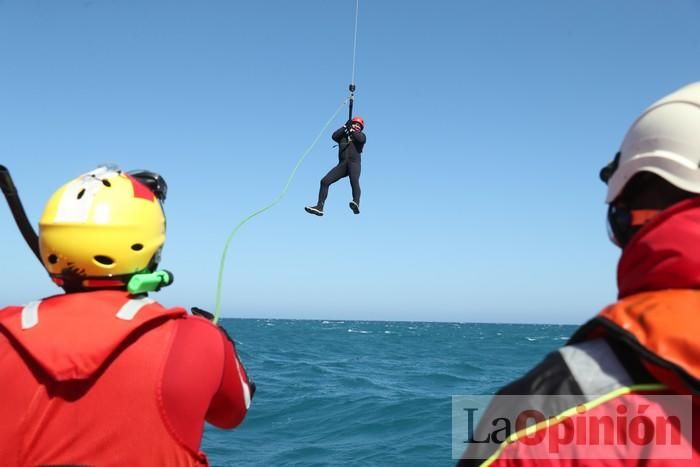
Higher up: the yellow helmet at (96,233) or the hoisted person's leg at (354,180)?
the yellow helmet at (96,233)

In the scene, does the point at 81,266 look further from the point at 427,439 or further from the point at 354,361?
the point at 354,361

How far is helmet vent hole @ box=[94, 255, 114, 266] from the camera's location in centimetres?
226

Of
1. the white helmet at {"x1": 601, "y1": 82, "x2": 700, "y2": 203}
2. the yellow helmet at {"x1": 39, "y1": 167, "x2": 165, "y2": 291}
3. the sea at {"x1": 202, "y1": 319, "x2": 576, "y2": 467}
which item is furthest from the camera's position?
the sea at {"x1": 202, "y1": 319, "x2": 576, "y2": 467}

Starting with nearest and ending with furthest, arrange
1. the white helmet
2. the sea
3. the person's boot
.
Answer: the white helmet
the person's boot
the sea

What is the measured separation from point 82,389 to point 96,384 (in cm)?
5

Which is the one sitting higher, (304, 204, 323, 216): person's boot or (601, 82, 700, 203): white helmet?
(601, 82, 700, 203): white helmet

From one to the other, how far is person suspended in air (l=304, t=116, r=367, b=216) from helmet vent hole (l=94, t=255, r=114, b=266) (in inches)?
207

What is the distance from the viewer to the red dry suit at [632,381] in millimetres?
1185

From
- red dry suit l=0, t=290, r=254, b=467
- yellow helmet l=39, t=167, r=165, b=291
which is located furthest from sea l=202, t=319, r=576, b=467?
yellow helmet l=39, t=167, r=165, b=291

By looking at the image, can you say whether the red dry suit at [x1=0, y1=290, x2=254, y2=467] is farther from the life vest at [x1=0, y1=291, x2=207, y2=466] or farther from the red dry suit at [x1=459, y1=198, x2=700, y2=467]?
the red dry suit at [x1=459, y1=198, x2=700, y2=467]

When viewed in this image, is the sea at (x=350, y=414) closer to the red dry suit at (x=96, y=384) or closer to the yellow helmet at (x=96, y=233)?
the red dry suit at (x=96, y=384)

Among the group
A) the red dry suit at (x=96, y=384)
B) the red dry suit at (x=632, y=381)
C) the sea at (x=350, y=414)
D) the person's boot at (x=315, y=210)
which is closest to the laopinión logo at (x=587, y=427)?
the red dry suit at (x=632, y=381)

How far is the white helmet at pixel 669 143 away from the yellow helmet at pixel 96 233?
1851mm

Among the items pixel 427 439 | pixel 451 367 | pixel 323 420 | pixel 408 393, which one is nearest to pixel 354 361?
pixel 451 367
